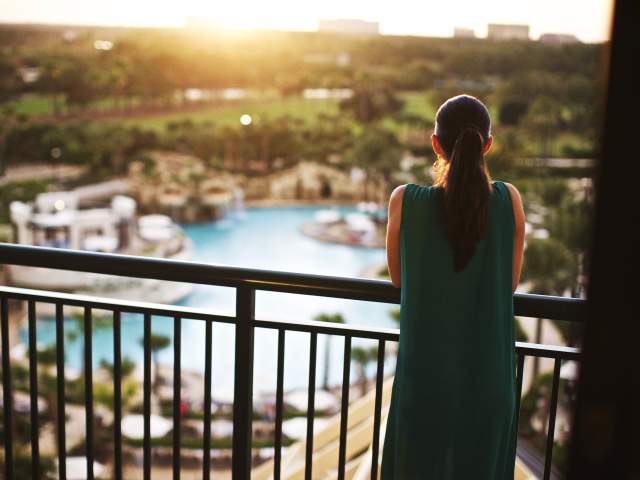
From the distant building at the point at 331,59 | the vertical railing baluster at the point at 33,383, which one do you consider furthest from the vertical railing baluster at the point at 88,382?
the distant building at the point at 331,59

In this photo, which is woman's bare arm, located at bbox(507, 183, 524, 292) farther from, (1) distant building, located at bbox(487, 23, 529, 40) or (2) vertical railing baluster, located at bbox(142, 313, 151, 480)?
(1) distant building, located at bbox(487, 23, 529, 40)

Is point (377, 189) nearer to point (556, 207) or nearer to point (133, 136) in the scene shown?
point (556, 207)

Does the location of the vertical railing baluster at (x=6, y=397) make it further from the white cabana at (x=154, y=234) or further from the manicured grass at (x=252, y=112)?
the manicured grass at (x=252, y=112)

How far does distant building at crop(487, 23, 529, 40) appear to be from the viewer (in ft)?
102

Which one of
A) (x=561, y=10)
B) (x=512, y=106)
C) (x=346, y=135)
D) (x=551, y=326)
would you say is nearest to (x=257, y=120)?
(x=346, y=135)

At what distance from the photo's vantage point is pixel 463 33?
32312 millimetres

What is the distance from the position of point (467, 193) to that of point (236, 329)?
1.88 feet

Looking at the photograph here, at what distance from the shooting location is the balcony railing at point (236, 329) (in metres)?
1.49

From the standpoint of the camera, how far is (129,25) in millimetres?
33625

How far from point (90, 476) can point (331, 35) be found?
3269 cm

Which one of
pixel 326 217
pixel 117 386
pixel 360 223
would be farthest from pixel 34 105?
pixel 117 386

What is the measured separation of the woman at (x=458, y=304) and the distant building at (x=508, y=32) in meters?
31.4

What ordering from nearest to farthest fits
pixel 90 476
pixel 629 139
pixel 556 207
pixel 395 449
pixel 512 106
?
pixel 629 139
pixel 395 449
pixel 90 476
pixel 556 207
pixel 512 106

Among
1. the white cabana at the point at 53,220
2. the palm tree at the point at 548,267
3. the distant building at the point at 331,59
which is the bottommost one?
the white cabana at the point at 53,220
